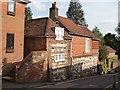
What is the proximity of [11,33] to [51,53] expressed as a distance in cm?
488

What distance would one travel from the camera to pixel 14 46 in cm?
2486

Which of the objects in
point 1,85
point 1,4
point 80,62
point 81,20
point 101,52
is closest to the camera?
point 1,85

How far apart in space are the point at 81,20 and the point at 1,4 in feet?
192

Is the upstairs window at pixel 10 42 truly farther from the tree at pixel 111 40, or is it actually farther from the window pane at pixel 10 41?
the tree at pixel 111 40

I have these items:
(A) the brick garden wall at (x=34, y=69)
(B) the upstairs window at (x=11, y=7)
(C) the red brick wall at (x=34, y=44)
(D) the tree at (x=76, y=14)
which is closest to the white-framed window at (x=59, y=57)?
(C) the red brick wall at (x=34, y=44)

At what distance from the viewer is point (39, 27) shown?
28266mm

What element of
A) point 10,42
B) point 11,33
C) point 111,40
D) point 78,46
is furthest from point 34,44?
point 111,40

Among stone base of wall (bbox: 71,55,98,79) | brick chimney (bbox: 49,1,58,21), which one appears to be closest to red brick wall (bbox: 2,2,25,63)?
stone base of wall (bbox: 71,55,98,79)

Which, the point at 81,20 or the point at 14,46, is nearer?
the point at 14,46

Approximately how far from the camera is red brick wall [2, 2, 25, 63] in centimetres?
2342

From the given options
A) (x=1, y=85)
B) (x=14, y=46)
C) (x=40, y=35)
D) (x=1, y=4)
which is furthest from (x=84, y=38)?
(x=1, y=85)

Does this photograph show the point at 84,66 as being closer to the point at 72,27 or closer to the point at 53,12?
the point at 72,27

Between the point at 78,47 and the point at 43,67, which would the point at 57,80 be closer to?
the point at 43,67

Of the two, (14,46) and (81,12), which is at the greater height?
(81,12)
